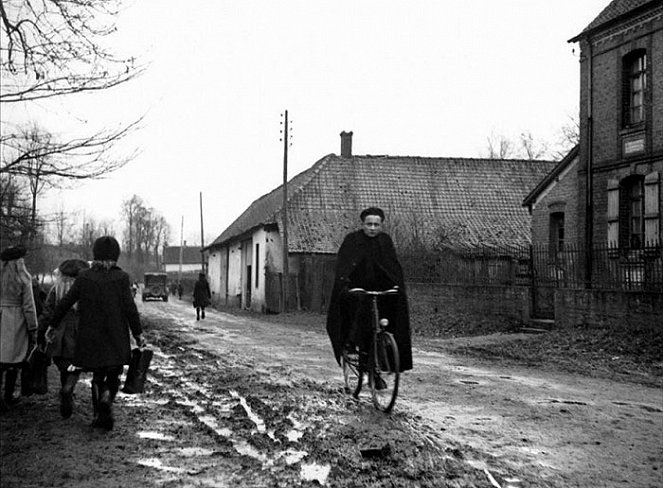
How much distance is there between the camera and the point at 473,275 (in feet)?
74.2

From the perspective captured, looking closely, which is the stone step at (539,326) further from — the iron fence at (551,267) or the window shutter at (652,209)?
the window shutter at (652,209)

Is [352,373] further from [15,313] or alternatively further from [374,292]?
[15,313]

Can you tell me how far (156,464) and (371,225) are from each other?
343cm

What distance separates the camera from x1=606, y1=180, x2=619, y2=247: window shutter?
65.5 ft

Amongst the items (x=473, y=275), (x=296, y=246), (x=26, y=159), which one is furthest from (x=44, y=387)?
(x=296, y=246)

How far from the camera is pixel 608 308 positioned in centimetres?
1595

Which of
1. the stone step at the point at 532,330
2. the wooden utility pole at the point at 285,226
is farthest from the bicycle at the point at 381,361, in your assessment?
the wooden utility pole at the point at 285,226

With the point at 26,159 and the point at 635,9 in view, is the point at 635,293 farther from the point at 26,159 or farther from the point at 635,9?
the point at 26,159

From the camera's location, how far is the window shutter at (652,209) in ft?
61.2

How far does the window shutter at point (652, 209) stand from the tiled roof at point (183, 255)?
11660 cm

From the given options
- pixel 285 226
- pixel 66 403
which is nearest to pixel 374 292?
pixel 66 403

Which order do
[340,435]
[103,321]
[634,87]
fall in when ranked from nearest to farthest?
[340,435], [103,321], [634,87]

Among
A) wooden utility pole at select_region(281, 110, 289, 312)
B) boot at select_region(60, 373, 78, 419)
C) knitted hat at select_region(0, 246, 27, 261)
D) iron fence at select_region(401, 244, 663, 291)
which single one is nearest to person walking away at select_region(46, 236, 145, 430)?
boot at select_region(60, 373, 78, 419)

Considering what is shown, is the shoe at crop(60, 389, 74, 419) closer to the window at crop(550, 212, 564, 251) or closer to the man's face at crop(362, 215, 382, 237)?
the man's face at crop(362, 215, 382, 237)
